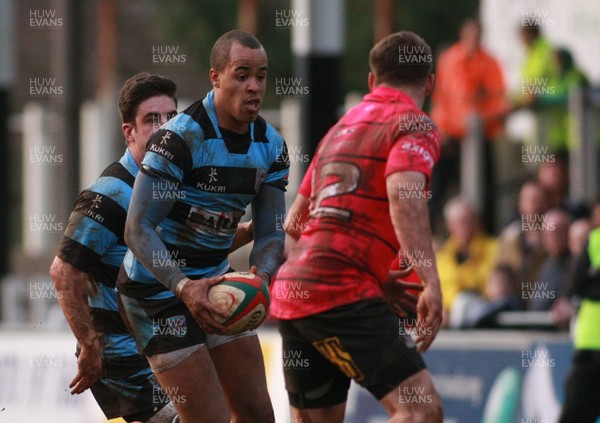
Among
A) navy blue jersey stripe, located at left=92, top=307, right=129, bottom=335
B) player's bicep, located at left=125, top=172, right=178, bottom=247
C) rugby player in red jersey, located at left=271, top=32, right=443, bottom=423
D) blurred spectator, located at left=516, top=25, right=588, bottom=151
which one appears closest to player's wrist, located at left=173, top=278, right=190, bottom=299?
player's bicep, located at left=125, top=172, right=178, bottom=247

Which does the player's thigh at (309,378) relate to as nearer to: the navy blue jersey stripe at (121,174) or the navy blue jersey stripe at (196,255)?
the navy blue jersey stripe at (196,255)

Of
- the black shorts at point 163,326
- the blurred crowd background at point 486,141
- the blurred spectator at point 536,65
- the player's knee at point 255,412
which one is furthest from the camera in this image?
the blurred spectator at point 536,65

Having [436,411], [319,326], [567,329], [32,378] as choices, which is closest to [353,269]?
[319,326]

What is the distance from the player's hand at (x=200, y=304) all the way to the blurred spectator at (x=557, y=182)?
253 inches

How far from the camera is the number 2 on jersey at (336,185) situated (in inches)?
280

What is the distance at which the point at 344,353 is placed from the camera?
703 centimetres

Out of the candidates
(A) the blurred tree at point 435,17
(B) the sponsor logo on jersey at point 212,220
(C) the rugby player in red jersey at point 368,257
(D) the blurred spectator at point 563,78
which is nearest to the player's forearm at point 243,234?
(C) the rugby player in red jersey at point 368,257

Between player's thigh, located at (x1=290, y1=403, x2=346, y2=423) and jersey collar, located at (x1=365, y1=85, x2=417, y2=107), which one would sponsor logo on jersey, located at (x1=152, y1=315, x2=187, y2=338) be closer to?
player's thigh, located at (x1=290, y1=403, x2=346, y2=423)

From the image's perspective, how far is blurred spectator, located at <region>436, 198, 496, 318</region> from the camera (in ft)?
41.7

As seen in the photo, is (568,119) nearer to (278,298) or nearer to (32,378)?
(32,378)

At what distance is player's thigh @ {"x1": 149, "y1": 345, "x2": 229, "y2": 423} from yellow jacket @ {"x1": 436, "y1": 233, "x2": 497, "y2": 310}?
613cm

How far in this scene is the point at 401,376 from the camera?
6.88 m

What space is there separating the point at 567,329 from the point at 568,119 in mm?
2827

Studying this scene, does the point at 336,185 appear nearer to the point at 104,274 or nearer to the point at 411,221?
the point at 411,221
